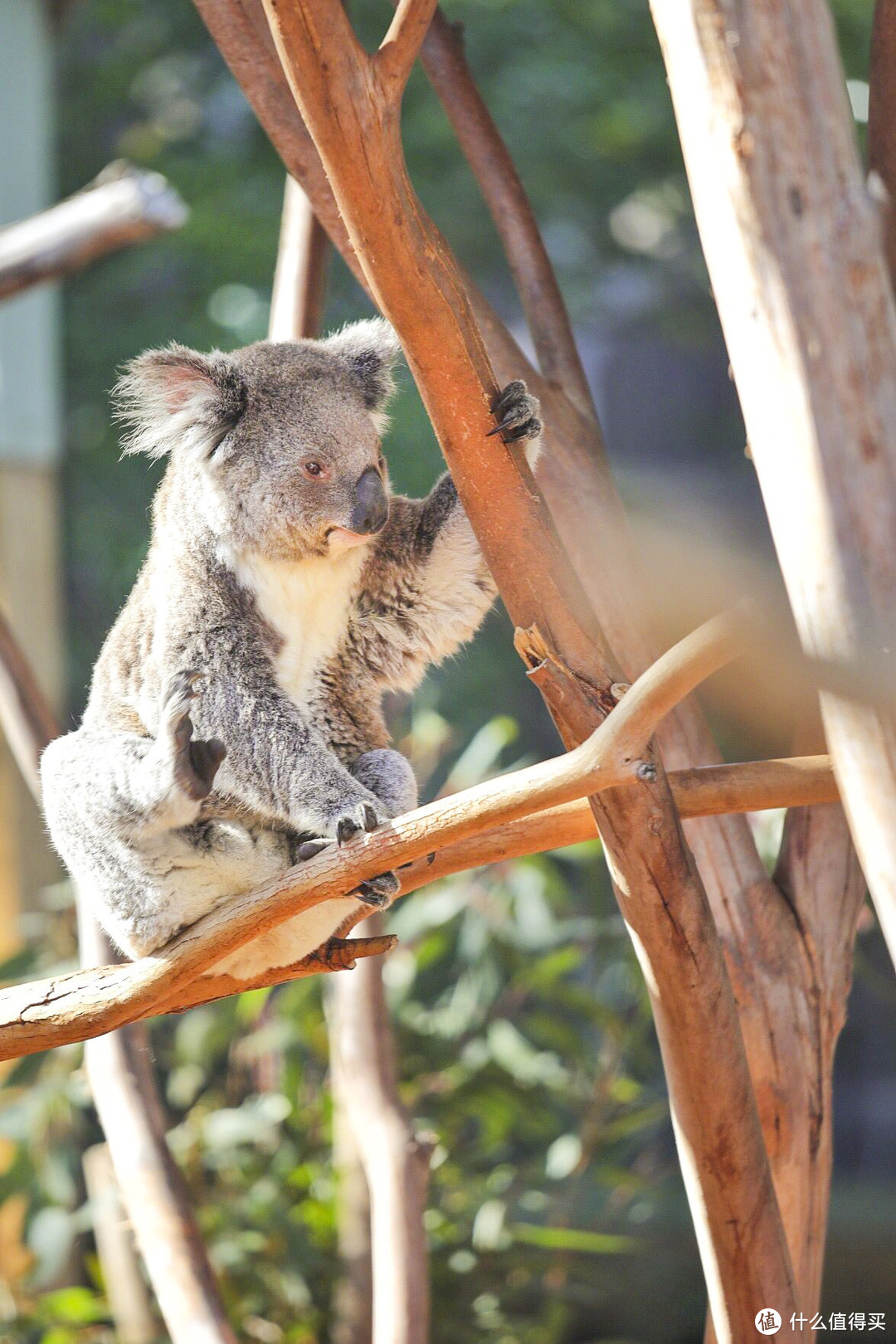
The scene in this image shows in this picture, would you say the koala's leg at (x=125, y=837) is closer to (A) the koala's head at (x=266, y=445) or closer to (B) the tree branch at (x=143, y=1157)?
(A) the koala's head at (x=266, y=445)

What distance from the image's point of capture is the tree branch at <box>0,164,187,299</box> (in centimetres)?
235

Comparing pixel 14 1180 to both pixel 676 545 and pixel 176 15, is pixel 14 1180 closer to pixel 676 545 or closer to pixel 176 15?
pixel 676 545

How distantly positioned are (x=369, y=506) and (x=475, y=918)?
1799mm

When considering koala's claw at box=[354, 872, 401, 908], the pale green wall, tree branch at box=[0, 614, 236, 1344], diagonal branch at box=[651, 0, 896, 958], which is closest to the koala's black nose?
koala's claw at box=[354, 872, 401, 908]

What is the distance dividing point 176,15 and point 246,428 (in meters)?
3.66

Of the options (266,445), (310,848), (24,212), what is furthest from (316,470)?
(24,212)

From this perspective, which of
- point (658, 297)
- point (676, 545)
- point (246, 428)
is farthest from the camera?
point (658, 297)

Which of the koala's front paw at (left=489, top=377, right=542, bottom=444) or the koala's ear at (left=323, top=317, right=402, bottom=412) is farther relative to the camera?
the koala's ear at (left=323, top=317, right=402, bottom=412)

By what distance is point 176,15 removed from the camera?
4480mm

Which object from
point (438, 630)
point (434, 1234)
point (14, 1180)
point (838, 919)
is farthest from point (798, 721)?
point (14, 1180)

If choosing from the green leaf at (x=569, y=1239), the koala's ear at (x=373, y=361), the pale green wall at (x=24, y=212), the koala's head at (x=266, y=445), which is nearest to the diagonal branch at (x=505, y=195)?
the koala's ear at (x=373, y=361)

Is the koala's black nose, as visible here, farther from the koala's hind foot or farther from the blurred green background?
the blurred green background

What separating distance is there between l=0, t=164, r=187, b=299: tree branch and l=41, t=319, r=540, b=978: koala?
95cm

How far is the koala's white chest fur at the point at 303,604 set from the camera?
4.75ft
